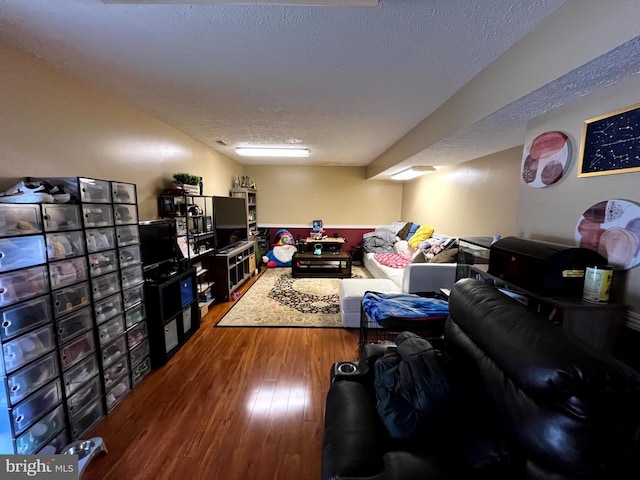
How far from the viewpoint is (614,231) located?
1.24 m

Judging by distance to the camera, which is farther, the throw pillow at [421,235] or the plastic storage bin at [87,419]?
the throw pillow at [421,235]

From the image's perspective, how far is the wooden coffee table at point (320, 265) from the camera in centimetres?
499

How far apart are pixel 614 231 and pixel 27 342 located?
9.74 ft

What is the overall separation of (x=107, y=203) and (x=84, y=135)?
0.60m

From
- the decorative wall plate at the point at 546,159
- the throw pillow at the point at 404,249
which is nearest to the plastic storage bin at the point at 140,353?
the decorative wall plate at the point at 546,159

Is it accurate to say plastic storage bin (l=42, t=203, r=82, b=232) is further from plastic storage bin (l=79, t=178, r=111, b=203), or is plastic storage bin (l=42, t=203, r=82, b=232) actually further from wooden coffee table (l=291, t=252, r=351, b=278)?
wooden coffee table (l=291, t=252, r=351, b=278)

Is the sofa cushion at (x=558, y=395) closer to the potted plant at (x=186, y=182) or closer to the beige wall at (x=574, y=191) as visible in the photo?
the beige wall at (x=574, y=191)

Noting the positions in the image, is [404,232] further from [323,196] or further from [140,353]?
[140,353]

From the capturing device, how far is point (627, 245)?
1207mm

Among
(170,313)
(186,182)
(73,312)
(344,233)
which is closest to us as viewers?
(73,312)

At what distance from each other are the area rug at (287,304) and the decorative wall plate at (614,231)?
234 cm

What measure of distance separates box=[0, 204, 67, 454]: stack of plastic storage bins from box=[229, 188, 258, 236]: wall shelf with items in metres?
3.78

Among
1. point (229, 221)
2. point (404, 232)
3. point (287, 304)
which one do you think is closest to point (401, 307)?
point (287, 304)

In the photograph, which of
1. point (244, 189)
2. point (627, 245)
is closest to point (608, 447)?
point (627, 245)
